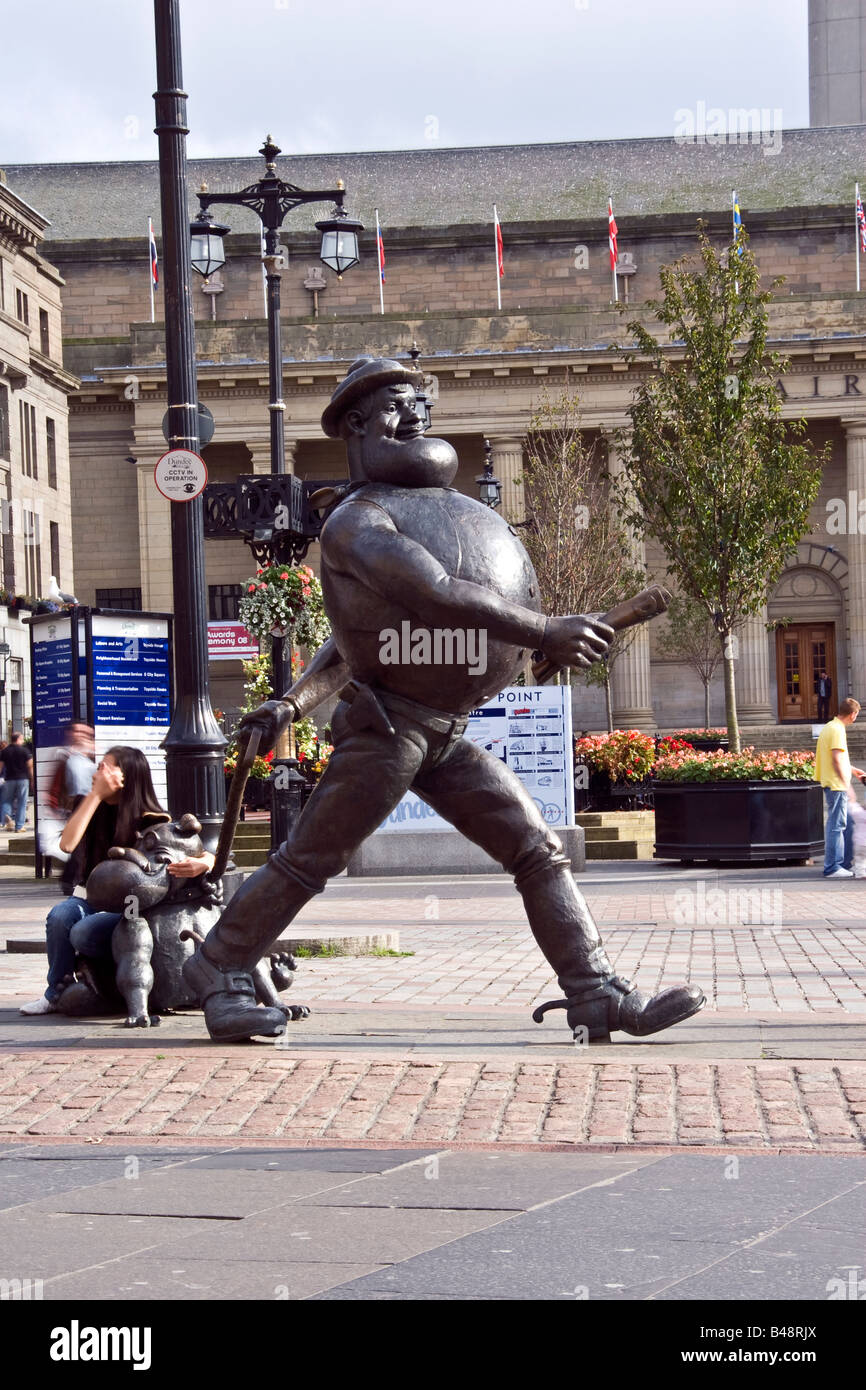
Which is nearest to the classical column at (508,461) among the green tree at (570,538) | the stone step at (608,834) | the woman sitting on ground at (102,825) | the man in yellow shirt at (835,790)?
the green tree at (570,538)

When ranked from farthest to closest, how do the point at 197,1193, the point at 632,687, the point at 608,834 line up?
the point at 632,687
the point at 608,834
the point at 197,1193

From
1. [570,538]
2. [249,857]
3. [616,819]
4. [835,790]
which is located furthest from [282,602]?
[570,538]

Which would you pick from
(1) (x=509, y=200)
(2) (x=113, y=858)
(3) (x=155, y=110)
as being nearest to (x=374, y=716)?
(2) (x=113, y=858)

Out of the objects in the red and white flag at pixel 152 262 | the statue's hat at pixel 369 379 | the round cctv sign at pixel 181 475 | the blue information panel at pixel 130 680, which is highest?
the red and white flag at pixel 152 262

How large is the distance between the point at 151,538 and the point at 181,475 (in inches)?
1732

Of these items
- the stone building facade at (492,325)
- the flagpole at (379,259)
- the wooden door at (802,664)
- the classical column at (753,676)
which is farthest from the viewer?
the flagpole at (379,259)

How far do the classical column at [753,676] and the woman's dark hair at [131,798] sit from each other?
146ft

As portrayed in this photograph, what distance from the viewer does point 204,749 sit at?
33.8ft

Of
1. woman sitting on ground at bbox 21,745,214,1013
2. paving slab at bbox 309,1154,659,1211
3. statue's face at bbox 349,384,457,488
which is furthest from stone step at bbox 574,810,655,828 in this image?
paving slab at bbox 309,1154,659,1211

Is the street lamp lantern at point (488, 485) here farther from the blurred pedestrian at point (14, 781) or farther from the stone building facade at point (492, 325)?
the stone building facade at point (492, 325)

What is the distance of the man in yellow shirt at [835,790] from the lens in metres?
16.3

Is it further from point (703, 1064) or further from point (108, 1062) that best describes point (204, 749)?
point (703, 1064)

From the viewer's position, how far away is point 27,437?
50.2m

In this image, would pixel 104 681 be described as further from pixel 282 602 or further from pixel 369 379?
pixel 369 379
